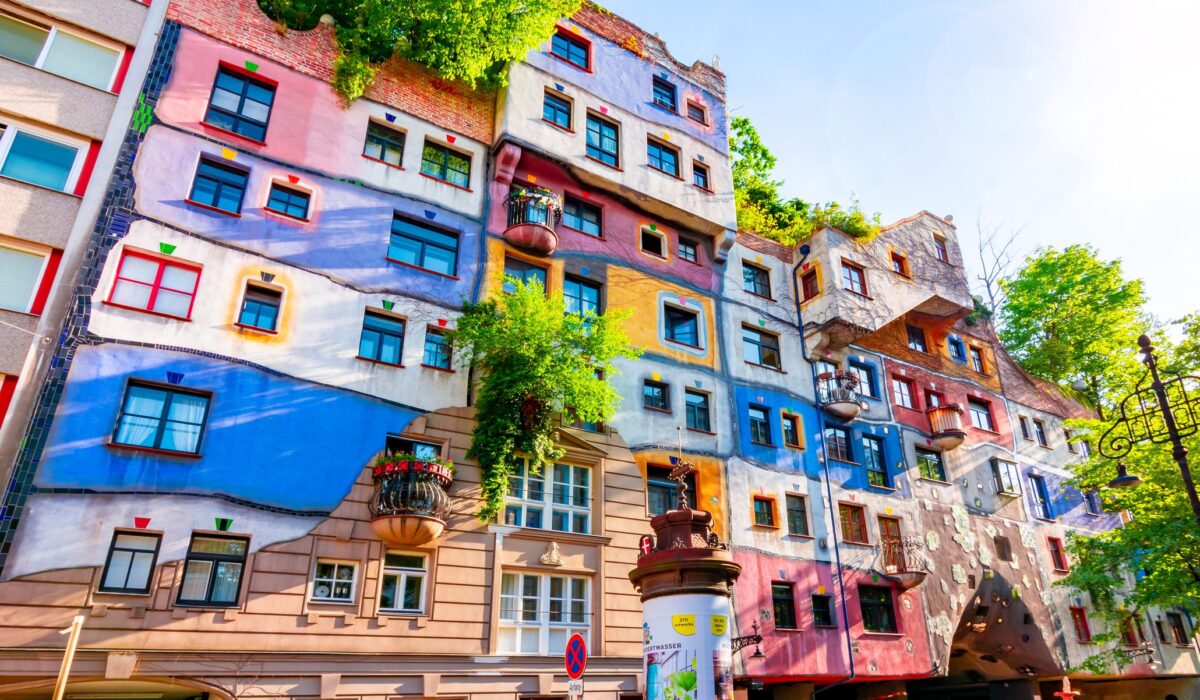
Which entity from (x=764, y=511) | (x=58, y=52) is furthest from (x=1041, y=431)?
(x=58, y=52)

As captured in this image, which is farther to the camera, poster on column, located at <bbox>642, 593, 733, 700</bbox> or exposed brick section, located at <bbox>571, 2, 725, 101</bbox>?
exposed brick section, located at <bbox>571, 2, 725, 101</bbox>

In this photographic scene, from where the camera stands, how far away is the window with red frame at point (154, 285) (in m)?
15.0

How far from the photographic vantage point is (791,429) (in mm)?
24812

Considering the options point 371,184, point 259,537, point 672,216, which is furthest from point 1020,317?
point 259,537

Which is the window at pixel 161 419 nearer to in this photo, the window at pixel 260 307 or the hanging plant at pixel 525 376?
the window at pixel 260 307

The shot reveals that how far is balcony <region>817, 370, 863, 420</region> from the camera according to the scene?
2550 cm

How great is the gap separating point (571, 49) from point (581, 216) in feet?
20.3

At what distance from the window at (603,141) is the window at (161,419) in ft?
44.6

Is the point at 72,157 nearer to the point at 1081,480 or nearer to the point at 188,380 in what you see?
the point at 188,380

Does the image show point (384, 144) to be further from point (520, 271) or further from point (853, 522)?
point (853, 522)

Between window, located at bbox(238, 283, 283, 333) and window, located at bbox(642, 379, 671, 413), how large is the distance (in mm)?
10061

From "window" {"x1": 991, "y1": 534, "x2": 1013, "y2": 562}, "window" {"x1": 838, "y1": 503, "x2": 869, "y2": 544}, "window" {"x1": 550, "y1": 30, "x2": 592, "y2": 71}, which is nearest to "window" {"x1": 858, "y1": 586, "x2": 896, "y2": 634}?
"window" {"x1": 838, "y1": 503, "x2": 869, "y2": 544}

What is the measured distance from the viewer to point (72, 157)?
15.8m

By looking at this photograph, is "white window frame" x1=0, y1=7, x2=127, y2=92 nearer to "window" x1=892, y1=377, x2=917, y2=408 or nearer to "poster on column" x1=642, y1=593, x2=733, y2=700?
"poster on column" x1=642, y1=593, x2=733, y2=700
